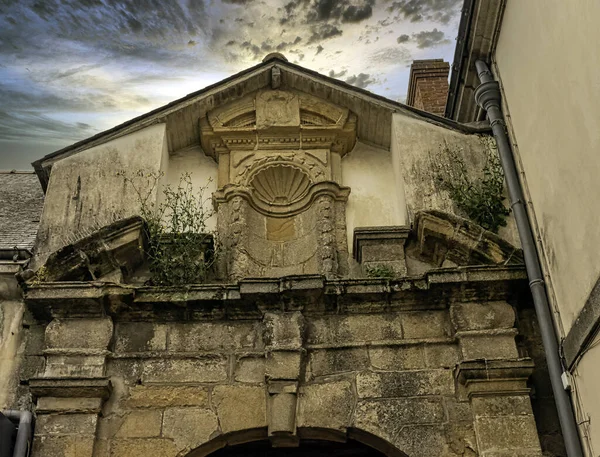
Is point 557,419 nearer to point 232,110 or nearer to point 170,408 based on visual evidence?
point 170,408

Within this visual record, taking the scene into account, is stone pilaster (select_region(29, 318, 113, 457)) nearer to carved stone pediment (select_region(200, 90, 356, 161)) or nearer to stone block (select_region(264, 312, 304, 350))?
stone block (select_region(264, 312, 304, 350))

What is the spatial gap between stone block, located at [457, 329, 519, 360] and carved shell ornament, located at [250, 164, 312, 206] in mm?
2185

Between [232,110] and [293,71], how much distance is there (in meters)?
0.73

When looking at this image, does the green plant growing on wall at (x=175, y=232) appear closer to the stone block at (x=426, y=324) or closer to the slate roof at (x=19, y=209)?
the slate roof at (x=19, y=209)

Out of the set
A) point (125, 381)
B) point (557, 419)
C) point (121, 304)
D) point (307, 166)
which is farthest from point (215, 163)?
point (557, 419)

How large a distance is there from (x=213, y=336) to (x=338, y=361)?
0.99 metres

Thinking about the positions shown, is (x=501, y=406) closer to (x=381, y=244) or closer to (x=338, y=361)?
(x=338, y=361)

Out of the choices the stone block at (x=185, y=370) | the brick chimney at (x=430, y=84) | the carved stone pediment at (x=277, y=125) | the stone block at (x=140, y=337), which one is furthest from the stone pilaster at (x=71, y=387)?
the brick chimney at (x=430, y=84)

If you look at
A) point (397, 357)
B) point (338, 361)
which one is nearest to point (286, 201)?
point (338, 361)

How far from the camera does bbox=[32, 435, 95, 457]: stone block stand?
4.96m

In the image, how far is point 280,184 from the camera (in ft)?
22.8

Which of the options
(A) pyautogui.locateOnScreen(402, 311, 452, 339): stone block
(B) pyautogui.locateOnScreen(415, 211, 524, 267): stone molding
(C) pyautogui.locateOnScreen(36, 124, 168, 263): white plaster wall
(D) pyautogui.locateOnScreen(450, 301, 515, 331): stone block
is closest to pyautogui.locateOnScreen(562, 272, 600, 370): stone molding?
(D) pyautogui.locateOnScreen(450, 301, 515, 331): stone block

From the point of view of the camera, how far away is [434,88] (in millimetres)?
10234

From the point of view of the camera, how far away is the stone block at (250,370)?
539cm
